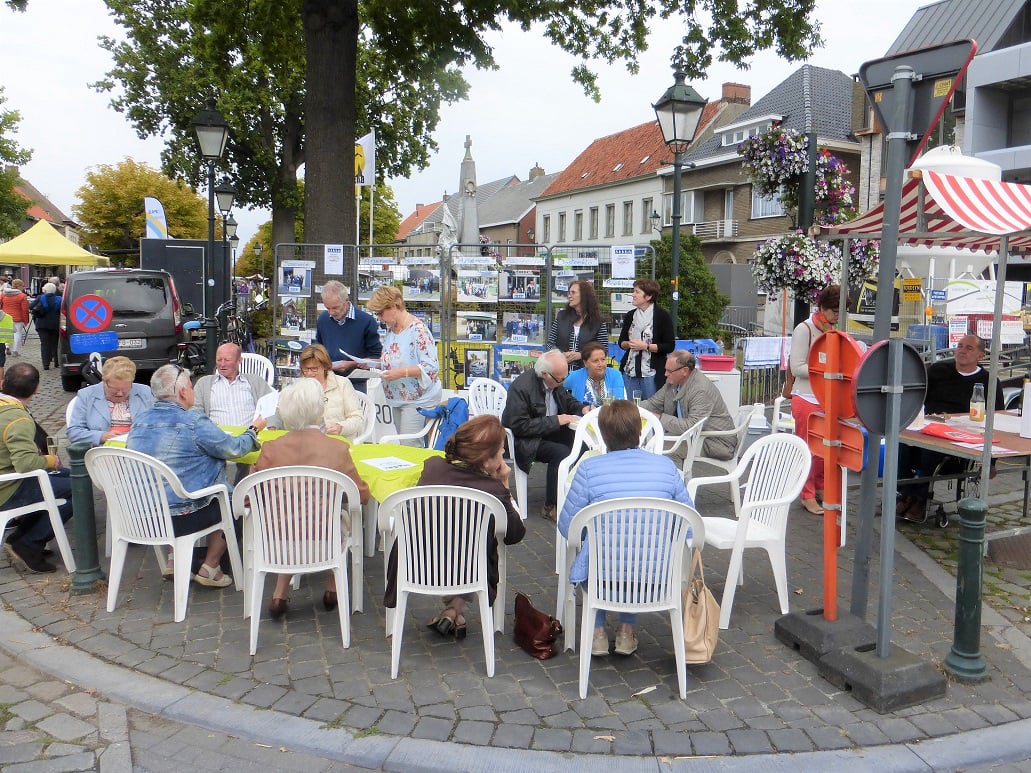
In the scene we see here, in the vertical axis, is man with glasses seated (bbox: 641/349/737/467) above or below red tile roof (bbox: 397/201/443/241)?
below

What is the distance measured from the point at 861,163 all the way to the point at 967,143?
445 cm

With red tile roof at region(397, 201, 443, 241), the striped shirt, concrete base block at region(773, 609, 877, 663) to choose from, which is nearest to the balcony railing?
the striped shirt

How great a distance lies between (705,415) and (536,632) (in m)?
Result: 2.83

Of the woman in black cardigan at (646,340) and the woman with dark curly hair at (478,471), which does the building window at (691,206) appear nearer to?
the woman in black cardigan at (646,340)

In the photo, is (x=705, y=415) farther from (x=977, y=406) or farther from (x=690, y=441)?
(x=977, y=406)

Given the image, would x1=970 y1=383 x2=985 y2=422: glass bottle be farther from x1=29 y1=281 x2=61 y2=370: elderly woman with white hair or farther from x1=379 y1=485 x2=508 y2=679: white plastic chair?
x1=29 y1=281 x2=61 y2=370: elderly woman with white hair

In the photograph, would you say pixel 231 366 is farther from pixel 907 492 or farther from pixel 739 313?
pixel 739 313

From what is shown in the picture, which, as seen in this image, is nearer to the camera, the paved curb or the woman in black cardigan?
the paved curb

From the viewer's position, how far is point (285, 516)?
4.06 metres

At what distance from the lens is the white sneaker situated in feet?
13.1

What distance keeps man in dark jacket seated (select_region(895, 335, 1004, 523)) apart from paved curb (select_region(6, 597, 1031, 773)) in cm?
316

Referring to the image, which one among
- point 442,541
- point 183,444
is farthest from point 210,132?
point 442,541

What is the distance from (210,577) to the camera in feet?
16.0

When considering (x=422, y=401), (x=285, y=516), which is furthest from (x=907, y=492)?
(x=285, y=516)
